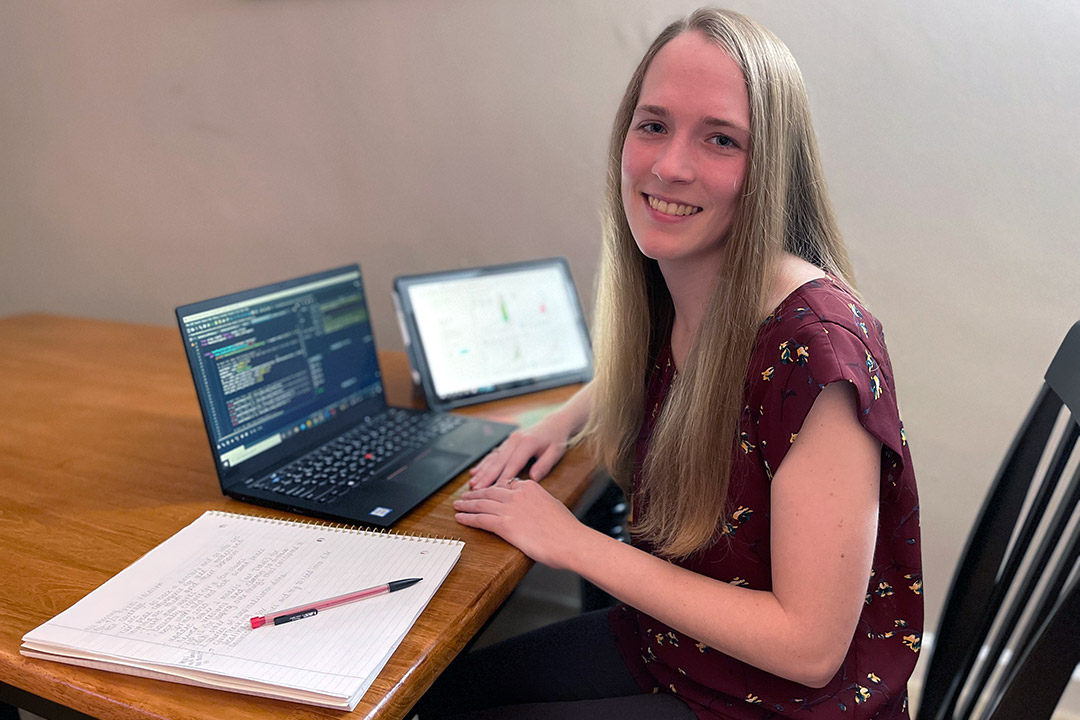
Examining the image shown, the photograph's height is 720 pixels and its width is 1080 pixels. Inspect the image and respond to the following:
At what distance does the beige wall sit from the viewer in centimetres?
133

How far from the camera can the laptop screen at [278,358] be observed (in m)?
1.04

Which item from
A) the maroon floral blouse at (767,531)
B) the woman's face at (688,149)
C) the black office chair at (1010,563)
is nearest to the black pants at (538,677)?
the maroon floral blouse at (767,531)

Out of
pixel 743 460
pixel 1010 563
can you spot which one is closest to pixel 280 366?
pixel 743 460

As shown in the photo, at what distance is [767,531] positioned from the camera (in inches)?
33.4

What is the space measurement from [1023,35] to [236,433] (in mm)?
1281

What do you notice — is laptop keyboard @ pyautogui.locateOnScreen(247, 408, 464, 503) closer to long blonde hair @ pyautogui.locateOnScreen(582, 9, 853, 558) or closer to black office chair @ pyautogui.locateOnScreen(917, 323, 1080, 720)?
long blonde hair @ pyautogui.locateOnScreen(582, 9, 853, 558)

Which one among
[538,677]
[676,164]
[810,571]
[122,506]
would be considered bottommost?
[538,677]

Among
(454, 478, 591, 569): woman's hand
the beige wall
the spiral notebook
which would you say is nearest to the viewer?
the spiral notebook

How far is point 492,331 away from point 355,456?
0.40m

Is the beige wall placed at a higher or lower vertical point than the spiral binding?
higher

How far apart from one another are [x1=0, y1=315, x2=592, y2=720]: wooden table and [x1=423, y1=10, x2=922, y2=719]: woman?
0.43ft

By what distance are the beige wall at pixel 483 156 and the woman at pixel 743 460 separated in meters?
0.56

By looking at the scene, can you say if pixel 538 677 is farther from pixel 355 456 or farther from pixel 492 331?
pixel 492 331

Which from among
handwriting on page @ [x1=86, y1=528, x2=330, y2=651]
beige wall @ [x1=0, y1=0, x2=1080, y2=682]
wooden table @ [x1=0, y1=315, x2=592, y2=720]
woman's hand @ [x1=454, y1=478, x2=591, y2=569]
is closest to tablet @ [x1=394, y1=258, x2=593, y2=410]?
wooden table @ [x1=0, y1=315, x2=592, y2=720]
